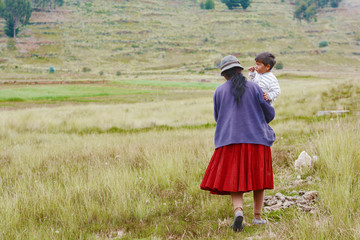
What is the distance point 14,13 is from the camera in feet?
320

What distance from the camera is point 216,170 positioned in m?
4.18

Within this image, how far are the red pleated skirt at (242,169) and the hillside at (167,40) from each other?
189 feet

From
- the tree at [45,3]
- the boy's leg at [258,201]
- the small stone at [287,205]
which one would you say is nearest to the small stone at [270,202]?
the small stone at [287,205]

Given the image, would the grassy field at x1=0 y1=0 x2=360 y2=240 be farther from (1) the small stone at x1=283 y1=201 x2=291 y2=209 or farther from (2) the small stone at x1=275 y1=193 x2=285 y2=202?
(2) the small stone at x1=275 y1=193 x2=285 y2=202

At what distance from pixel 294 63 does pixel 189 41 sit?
111 feet

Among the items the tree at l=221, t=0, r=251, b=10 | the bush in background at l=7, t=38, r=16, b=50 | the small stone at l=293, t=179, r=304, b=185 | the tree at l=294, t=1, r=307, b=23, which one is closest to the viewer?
the small stone at l=293, t=179, r=304, b=185

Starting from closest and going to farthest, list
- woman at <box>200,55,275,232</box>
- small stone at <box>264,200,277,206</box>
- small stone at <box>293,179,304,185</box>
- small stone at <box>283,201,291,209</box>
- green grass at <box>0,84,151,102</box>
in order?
woman at <box>200,55,275,232</box> < small stone at <box>283,201,291,209</box> < small stone at <box>264,200,277,206</box> < small stone at <box>293,179,304,185</box> < green grass at <box>0,84,151,102</box>

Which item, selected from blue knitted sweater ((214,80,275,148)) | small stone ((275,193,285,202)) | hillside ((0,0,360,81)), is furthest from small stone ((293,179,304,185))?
hillside ((0,0,360,81))

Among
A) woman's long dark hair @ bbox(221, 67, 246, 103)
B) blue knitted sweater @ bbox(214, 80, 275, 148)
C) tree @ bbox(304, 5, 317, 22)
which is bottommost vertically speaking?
blue knitted sweater @ bbox(214, 80, 275, 148)

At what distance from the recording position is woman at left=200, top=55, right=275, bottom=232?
402 cm

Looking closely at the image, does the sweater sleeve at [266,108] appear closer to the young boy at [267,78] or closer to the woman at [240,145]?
the woman at [240,145]

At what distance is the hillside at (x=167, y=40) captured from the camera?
77.4 metres

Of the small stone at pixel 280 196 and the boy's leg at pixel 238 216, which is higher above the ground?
the boy's leg at pixel 238 216

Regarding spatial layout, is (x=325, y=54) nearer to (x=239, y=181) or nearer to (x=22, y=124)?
(x=22, y=124)
